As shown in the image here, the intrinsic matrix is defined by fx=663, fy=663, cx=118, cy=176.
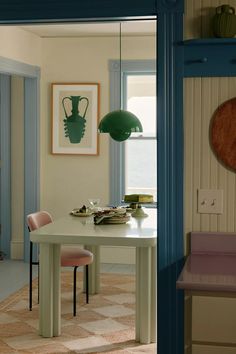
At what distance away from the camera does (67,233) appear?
4.81 metres

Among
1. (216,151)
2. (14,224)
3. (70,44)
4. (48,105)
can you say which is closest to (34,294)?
(14,224)

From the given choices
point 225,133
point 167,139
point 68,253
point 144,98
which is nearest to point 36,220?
point 68,253

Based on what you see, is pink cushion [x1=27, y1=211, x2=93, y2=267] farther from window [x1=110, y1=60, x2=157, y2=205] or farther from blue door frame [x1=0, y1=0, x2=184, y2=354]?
blue door frame [x1=0, y1=0, x2=184, y2=354]

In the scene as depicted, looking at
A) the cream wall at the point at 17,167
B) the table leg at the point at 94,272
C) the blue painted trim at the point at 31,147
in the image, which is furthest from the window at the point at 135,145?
the table leg at the point at 94,272

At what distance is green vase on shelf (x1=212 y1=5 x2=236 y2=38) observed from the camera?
294 cm

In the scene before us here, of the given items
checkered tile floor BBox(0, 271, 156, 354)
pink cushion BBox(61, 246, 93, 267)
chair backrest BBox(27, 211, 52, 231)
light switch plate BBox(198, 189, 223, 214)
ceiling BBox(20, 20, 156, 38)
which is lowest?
checkered tile floor BBox(0, 271, 156, 354)

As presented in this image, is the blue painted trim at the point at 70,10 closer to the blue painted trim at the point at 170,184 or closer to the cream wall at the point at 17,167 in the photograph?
the blue painted trim at the point at 170,184

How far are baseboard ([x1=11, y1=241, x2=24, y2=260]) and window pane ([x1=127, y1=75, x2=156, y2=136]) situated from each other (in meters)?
2.00

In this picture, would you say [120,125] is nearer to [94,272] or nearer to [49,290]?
[94,272]

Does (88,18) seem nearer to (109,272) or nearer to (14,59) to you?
(14,59)

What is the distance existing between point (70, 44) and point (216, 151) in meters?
4.88

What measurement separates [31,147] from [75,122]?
0.59 metres

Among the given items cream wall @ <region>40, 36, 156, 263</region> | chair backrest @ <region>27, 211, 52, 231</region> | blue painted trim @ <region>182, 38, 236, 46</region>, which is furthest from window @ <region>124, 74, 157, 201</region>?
blue painted trim @ <region>182, 38, 236, 46</region>

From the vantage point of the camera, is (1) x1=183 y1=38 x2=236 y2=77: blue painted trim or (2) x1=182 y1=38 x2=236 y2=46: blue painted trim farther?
(1) x1=183 y1=38 x2=236 y2=77: blue painted trim
